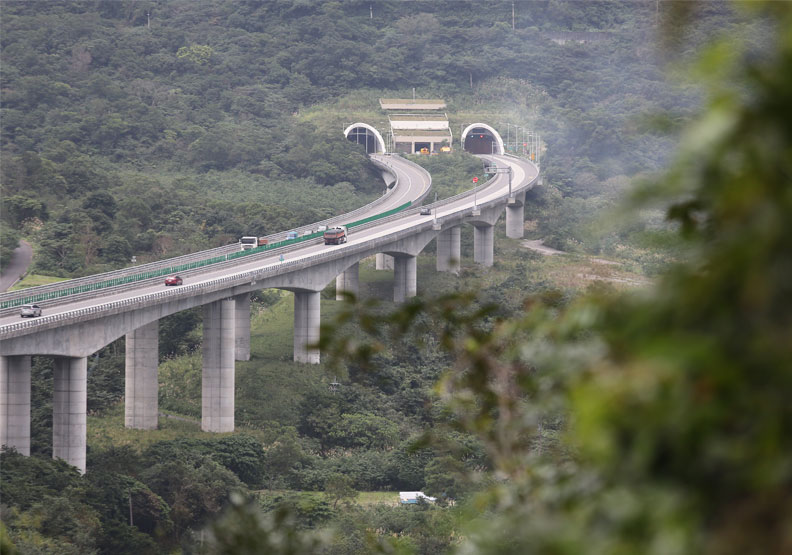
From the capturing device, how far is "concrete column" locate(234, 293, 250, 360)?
80.8 m

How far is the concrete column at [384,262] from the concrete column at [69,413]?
178 ft

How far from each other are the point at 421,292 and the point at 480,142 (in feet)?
546

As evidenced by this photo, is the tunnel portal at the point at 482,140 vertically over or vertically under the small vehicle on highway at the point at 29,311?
under

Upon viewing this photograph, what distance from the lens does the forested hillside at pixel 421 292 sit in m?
4.00

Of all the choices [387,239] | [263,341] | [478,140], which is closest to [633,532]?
[263,341]

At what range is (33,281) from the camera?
83.4 m

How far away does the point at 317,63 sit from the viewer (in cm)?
17838

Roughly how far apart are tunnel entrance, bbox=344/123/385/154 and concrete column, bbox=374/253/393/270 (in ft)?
181

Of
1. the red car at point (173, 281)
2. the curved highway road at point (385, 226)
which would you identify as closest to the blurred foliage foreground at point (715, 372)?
the curved highway road at point (385, 226)

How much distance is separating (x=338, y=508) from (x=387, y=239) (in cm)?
4276

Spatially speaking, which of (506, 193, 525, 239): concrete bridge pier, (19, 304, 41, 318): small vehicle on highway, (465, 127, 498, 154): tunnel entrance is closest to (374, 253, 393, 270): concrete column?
(506, 193, 525, 239): concrete bridge pier

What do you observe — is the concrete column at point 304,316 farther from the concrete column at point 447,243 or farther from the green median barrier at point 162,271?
the concrete column at point 447,243

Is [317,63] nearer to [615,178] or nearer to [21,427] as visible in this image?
[615,178]

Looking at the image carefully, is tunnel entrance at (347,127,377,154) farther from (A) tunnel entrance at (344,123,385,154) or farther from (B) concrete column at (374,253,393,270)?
(B) concrete column at (374,253,393,270)
